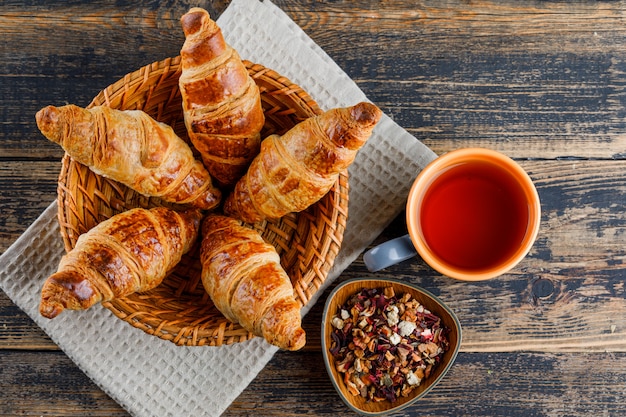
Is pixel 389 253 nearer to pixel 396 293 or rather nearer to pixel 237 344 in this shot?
pixel 396 293

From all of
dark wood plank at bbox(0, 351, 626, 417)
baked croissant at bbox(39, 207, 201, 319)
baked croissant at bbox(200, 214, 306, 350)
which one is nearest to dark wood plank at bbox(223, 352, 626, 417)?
dark wood plank at bbox(0, 351, 626, 417)

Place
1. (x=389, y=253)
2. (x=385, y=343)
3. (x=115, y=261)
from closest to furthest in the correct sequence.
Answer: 1. (x=115, y=261)
2. (x=389, y=253)
3. (x=385, y=343)

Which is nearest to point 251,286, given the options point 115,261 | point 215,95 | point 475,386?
point 115,261

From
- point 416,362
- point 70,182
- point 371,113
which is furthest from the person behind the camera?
point 416,362

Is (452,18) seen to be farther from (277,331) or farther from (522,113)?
(277,331)

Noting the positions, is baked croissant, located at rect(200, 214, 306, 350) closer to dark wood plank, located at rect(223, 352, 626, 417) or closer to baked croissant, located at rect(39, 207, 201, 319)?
baked croissant, located at rect(39, 207, 201, 319)

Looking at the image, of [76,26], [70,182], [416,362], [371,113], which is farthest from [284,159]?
[76,26]
